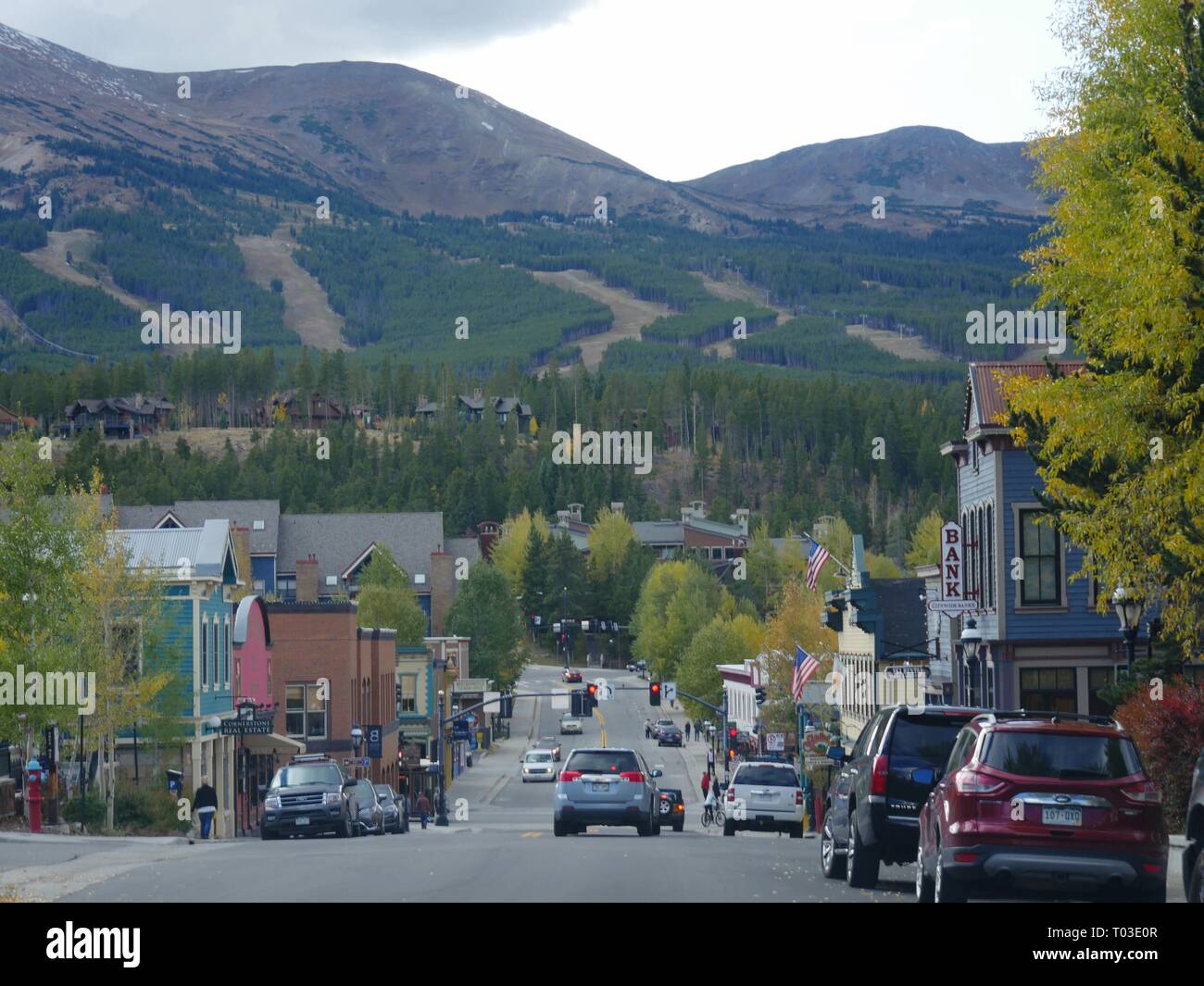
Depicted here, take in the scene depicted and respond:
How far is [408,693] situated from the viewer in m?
81.8

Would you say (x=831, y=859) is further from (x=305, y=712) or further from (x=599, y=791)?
(x=305, y=712)

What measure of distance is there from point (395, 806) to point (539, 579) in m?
112

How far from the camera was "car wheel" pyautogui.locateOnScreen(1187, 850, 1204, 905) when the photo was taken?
13.9m

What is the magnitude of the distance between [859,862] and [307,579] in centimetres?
10598

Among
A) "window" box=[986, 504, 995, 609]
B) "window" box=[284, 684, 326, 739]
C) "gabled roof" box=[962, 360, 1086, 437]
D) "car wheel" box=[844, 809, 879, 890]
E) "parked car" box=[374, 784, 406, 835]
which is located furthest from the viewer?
"window" box=[284, 684, 326, 739]

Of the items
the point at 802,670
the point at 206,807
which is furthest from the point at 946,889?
the point at 802,670

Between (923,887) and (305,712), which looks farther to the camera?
(305,712)

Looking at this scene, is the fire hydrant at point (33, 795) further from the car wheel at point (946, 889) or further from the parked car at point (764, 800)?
the car wheel at point (946, 889)

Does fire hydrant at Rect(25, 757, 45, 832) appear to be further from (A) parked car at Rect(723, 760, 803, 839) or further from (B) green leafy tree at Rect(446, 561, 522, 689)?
(B) green leafy tree at Rect(446, 561, 522, 689)

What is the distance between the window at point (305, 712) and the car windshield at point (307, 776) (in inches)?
986

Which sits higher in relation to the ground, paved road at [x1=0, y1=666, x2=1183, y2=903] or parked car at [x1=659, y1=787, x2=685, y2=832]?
paved road at [x1=0, y1=666, x2=1183, y2=903]

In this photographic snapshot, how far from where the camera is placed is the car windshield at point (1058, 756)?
1482 cm

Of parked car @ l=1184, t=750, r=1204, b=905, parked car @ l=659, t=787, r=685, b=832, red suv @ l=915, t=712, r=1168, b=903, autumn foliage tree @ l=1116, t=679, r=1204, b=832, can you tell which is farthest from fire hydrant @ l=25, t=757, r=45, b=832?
parked car @ l=1184, t=750, r=1204, b=905
